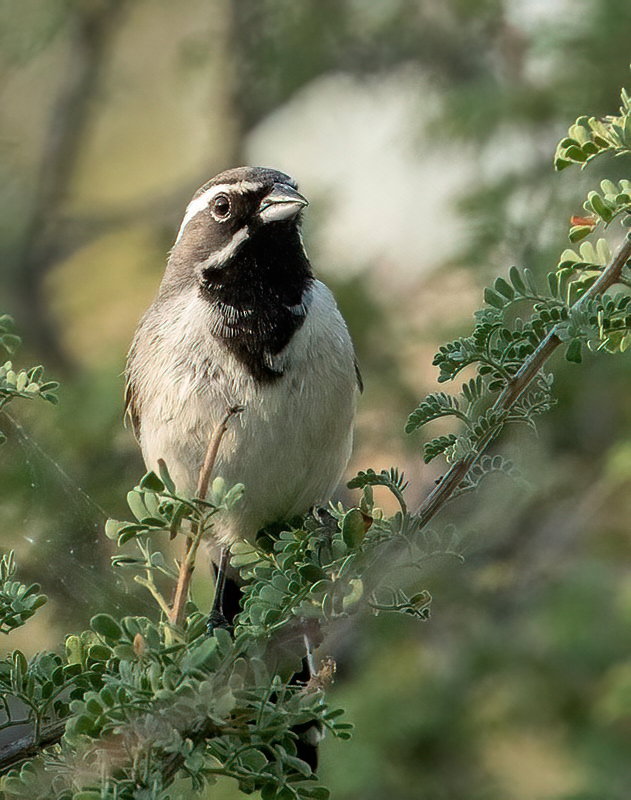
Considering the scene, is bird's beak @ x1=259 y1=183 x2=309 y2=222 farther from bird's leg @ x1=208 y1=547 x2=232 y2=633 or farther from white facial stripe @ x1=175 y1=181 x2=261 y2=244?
bird's leg @ x1=208 y1=547 x2=232 y2=633

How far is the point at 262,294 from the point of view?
3.51 metres

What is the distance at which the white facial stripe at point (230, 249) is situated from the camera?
363cm

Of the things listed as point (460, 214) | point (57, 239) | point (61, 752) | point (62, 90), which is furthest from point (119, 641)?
point (62, 90)

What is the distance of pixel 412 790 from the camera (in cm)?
483

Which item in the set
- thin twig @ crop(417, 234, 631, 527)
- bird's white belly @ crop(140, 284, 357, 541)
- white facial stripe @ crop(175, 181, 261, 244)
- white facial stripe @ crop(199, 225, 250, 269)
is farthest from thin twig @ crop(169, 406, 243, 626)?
white facial stripe @ crop(175, 181, 261, 244)

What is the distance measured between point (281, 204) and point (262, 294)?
0.30 meters

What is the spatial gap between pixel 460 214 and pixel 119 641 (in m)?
3.95

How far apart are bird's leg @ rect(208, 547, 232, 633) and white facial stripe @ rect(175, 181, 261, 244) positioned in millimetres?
1204

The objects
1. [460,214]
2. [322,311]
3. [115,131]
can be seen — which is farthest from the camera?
[115,131]

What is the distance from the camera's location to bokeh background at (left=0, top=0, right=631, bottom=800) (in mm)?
3939

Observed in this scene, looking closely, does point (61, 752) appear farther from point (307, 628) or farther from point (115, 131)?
point (115, 131)

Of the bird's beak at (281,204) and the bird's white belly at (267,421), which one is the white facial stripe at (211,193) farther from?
the bird's white belly at (267,421)

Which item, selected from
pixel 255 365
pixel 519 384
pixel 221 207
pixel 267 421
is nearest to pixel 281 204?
pixel 221 207

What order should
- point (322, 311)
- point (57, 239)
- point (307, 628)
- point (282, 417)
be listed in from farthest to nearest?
point (57, 239) < point (322, 311) < point (282, 417) < point (307, 628)
